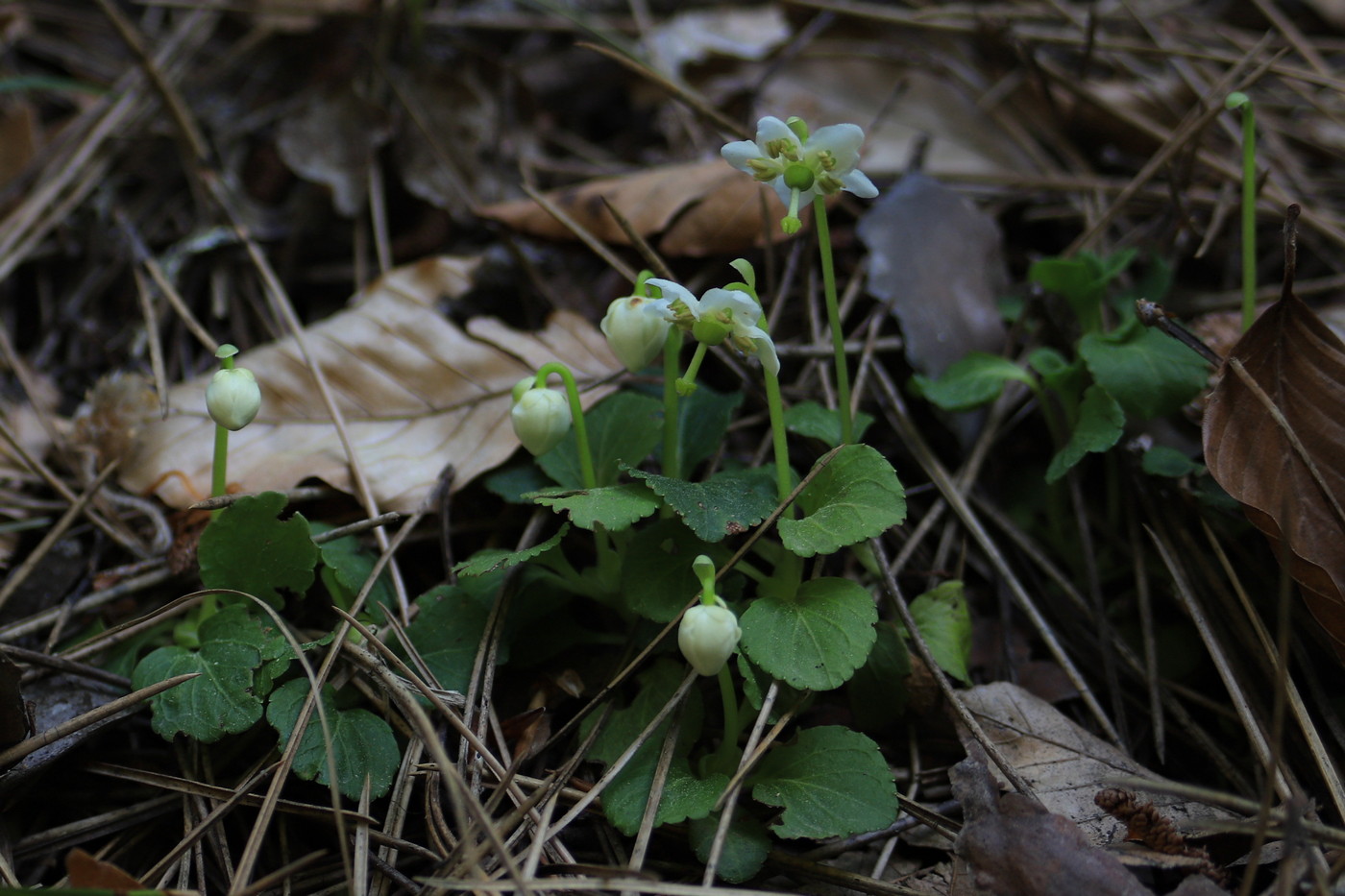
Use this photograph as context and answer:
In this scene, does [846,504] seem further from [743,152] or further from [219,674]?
[219,674]

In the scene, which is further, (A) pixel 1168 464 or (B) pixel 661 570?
(A) pixel 1168 464

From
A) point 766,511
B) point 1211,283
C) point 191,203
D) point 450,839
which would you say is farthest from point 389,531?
point 1211,283

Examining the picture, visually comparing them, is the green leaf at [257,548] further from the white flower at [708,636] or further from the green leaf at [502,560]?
the white flower at [708,636]

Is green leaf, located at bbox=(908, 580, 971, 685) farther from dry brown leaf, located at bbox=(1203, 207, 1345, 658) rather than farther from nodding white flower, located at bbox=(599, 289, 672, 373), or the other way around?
nodding white flower, located at bbox=(599, 289, 672, 373)

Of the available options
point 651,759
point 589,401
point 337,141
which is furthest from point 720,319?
point 337,141

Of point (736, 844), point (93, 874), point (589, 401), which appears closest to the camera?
point (93, 874)

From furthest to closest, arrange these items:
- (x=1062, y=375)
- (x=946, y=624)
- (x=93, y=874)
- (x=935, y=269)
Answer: (x=935, y=269), (x=1062, y=375), (x=946, y=624), (x=93, y=874)

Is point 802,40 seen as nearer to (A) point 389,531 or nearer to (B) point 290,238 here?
(B) point 290,238
